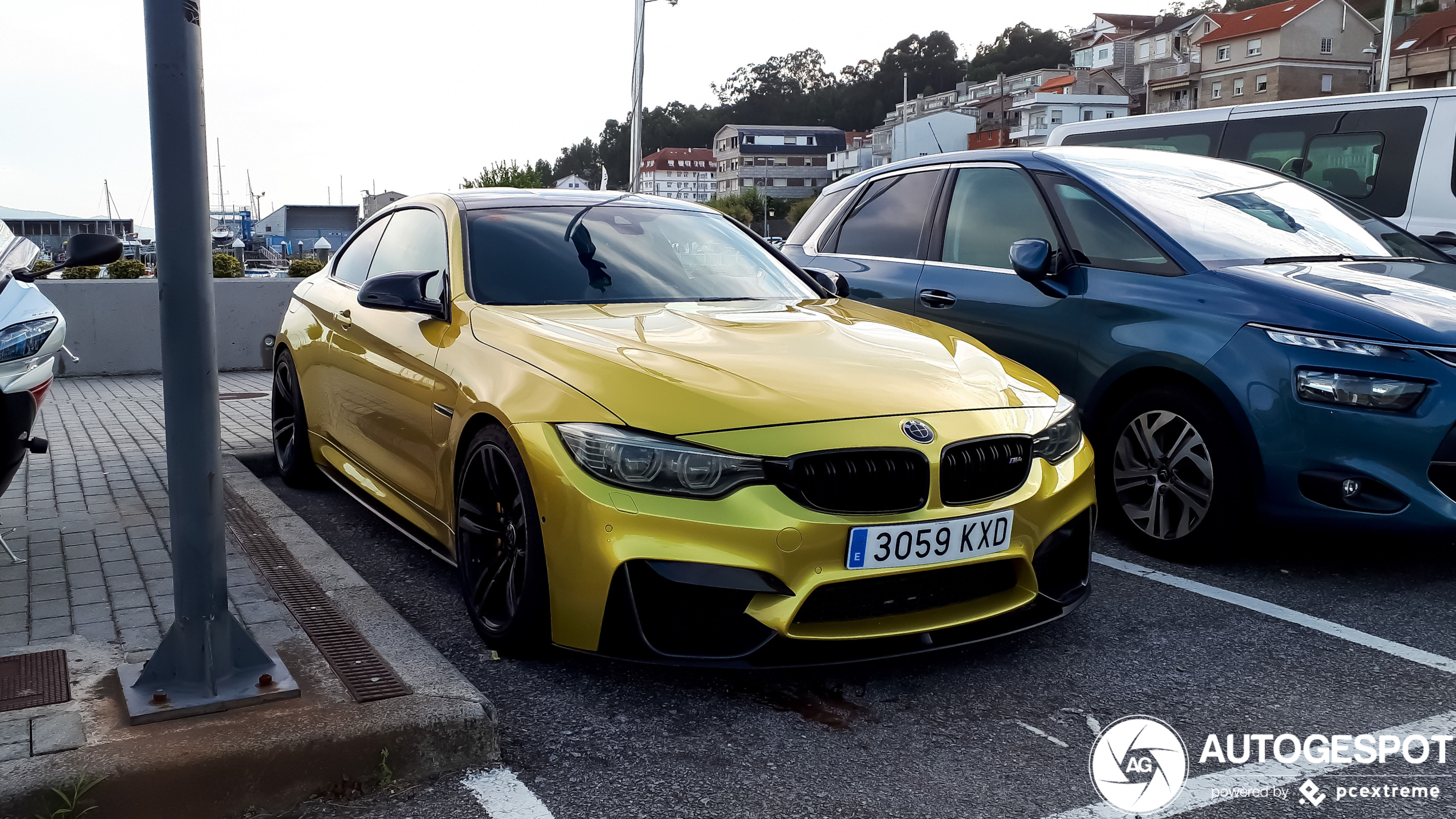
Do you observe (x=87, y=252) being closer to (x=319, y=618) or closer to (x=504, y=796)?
(x=319, y=618)

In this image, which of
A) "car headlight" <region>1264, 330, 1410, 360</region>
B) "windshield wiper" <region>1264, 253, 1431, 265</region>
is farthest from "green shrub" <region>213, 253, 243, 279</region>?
"car headlight" <region>1264, 330, 1410, 360</region>

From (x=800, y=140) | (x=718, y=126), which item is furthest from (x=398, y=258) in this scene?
(x=718, y=126)

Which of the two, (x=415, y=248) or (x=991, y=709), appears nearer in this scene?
(x=991, y=709)

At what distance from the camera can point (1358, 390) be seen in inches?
156

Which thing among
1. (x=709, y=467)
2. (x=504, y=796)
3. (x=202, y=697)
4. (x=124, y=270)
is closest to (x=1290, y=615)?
(x=709, y=467)

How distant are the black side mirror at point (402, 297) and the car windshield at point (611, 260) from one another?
0.15 meters

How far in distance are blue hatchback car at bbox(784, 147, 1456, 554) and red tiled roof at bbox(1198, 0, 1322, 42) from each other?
83544mm

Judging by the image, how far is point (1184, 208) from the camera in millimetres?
4965

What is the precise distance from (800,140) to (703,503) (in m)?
132

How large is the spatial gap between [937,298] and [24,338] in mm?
3746

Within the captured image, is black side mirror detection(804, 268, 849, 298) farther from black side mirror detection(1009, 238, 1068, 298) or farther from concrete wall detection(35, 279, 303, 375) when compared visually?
concrete wall detection(35, 279, 303, 375)

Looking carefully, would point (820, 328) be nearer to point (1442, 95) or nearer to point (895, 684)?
point (895, 684)

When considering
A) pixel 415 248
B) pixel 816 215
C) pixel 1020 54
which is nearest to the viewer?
pixel 415 248

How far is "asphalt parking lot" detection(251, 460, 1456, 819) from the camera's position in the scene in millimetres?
2604
